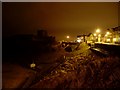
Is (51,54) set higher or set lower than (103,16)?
lower

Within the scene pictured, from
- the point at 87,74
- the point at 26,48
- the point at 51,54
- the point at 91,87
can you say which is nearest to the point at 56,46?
the point at 51,54

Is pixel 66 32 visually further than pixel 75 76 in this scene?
Yes

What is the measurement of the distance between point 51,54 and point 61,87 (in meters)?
4.15

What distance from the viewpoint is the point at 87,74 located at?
3.62 metres

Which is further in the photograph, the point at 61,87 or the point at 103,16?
the point at 103,16

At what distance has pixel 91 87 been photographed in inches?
124

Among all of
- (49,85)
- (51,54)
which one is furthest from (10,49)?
(49,85)

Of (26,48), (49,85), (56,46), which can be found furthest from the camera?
(26,48)

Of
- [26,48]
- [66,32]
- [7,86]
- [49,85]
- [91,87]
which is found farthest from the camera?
[26,48]

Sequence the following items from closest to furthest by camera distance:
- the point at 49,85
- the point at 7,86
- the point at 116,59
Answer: the point at 49,85 < the point at 116,59 < the point at 7,86

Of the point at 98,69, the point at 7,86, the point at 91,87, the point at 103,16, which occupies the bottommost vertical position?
the point at 7,86

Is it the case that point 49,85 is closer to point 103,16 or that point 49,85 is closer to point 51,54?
point 103,16

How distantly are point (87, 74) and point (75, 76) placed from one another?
0.27m

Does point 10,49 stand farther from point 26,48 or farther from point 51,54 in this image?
point 51,54
